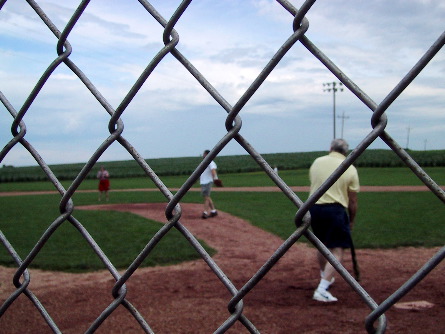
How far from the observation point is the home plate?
16.9ft

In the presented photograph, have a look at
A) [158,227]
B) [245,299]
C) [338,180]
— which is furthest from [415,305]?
[158,227]

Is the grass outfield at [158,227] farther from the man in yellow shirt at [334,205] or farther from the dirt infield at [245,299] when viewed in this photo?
the man in yellow shirt at [334,205]

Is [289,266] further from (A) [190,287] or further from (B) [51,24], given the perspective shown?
(B) [51,24]

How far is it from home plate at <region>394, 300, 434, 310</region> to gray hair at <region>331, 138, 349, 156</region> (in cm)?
170

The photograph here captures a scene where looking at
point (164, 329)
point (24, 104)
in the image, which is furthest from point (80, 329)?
point (24, 104)

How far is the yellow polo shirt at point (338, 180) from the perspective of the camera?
16.0 feet

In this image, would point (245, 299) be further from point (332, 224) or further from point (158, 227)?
point (158, 227)

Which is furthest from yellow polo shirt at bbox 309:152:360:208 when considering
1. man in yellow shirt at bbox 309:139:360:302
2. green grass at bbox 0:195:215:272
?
green grass at bbox 0:195:215:272

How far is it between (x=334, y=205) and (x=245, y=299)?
1495 mm

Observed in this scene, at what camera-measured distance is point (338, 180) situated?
5047 mm

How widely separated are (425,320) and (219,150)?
450cm

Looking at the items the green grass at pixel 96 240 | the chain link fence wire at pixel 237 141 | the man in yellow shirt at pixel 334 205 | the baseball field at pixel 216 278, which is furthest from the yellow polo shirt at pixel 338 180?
the chain link fence wire at pixel 237 141

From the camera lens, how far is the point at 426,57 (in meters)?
0.73

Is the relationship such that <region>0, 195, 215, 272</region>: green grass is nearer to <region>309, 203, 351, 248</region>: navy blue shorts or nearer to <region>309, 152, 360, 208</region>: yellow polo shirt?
<region>309, 203, 351, 248</region>: navy blue shorts
